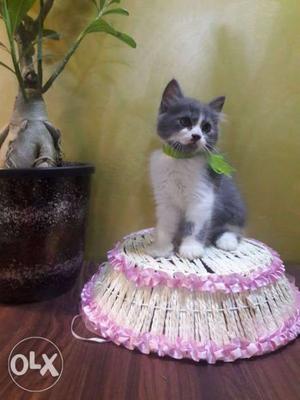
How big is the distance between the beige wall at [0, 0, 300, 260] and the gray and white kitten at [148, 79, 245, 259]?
26cm

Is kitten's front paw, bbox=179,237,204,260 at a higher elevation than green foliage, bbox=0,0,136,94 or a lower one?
lower

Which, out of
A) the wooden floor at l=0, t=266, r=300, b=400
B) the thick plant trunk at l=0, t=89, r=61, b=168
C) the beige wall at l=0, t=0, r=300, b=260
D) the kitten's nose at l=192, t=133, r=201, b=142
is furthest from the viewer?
the beige wall at l=0, t=0, r=300, b=260

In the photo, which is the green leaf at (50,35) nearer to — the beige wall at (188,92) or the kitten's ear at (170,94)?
the beige wall at (188,92)

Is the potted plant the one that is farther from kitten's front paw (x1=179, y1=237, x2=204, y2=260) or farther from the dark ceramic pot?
kitten's front paw (x1=179, y1=237, x2=204, y2=260)

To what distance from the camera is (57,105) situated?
41.9 inches

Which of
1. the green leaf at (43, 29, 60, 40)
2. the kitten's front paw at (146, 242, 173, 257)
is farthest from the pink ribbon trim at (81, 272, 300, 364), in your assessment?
the green leaf at (43, 29, 60, 40)

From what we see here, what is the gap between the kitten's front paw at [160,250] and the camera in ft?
2.54

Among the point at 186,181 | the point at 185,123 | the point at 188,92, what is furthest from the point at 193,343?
the point at 188,92

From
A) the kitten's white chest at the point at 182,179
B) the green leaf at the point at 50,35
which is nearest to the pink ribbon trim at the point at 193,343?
the kitten's white chest at the point at 182,179

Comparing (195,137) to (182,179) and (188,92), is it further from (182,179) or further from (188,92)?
(188,92)

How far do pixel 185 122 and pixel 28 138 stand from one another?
0.38 m

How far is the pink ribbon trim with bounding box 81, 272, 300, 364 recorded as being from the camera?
2.04 ft

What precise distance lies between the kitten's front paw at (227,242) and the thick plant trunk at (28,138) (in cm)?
44

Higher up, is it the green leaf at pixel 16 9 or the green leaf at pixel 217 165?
the green leaf at pixel 16 9
